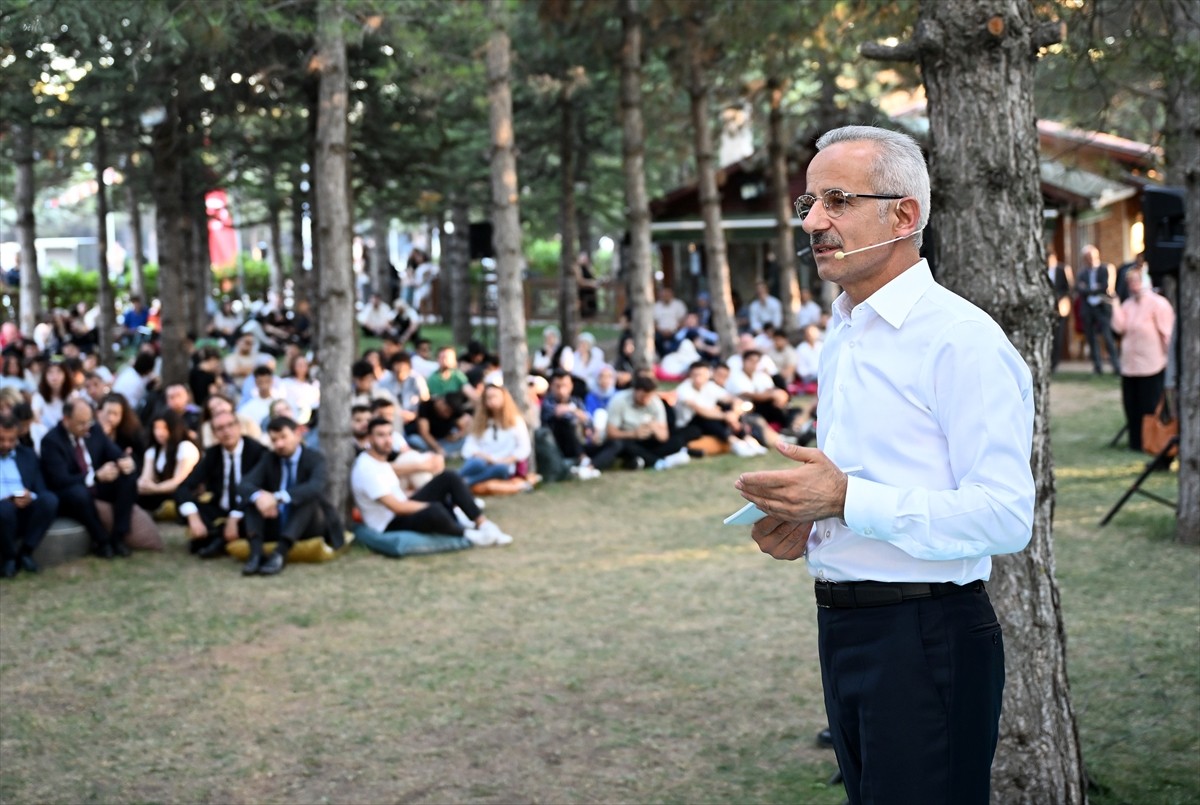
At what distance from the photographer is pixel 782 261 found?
27.0m

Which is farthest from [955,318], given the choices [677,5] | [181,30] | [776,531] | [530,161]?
[530,161]

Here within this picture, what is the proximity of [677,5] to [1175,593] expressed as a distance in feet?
35.2

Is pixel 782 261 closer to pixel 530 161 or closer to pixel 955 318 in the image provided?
pixel 530 161

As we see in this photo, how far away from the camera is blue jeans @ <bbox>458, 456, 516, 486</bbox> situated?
14.4 m

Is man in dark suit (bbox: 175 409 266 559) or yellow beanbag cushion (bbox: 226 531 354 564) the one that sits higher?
man in dark suit (bbox: 175 409 266 559)

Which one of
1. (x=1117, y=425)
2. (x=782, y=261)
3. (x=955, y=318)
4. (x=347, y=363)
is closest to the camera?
(x=955, y=318)

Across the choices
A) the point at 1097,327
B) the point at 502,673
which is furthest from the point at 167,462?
the point at 1097,327

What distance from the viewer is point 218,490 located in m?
12.0

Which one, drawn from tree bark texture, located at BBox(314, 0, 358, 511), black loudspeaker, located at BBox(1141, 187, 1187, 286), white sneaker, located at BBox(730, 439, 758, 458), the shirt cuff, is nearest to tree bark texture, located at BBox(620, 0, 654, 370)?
white sneaker, located at BBox(730, 439, 758, 458)

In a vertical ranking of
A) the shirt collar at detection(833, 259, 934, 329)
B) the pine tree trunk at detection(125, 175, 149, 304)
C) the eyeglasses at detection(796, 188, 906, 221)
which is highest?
the pine tree trunk at detection(125, 175, 149, 304)

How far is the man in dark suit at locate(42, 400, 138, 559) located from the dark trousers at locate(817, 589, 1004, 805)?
956 centimetres

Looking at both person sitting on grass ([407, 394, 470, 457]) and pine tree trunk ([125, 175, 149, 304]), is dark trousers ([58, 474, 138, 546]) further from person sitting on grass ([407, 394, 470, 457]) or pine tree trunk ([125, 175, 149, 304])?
pine tree trunk ([125, 175, 149, 304])

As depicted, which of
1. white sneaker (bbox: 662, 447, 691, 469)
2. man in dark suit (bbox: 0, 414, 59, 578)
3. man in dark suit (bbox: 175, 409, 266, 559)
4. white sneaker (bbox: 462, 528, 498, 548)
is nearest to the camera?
man in dark suit (bbox: 0, 414, 59, 578)

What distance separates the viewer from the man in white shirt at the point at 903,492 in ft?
9.32
